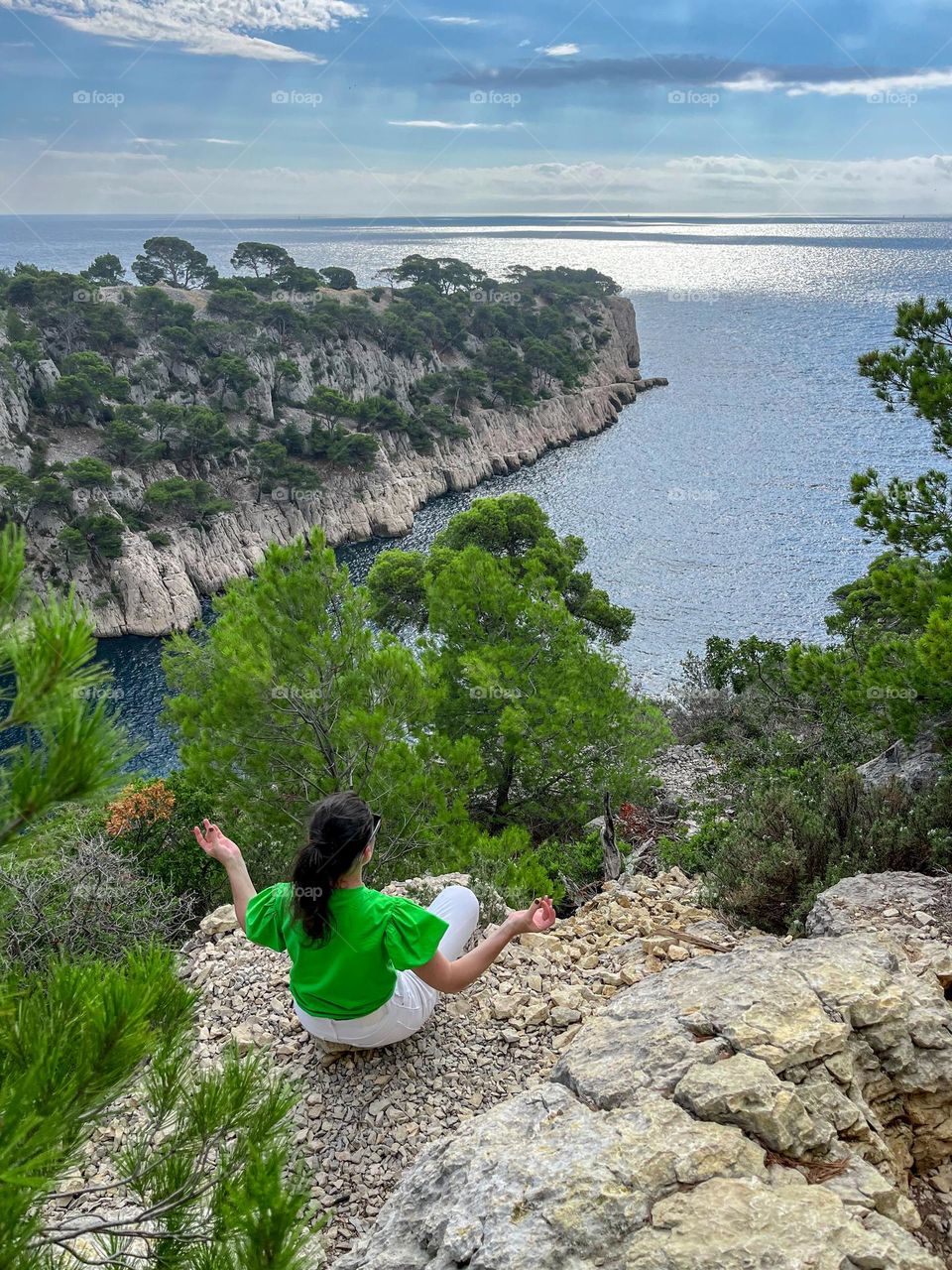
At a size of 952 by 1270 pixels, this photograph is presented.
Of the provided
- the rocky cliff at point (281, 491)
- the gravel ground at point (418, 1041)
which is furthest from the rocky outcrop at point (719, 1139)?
the rocky cliff at point (281, 491)

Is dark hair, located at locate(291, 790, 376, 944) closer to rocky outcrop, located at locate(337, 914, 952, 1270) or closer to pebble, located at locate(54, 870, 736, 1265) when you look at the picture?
pebble, located at locate(54, 870, 736, 1265)

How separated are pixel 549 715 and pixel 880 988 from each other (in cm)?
1089

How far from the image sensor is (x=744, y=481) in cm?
5844

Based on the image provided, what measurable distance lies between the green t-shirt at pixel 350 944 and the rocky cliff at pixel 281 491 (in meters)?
32.4

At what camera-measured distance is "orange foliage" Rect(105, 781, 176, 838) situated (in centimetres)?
1316

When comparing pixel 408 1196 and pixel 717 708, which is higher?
pixel 408 1196

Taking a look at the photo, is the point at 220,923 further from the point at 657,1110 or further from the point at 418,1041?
the point at 657,1110

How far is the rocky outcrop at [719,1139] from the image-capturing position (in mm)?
3107

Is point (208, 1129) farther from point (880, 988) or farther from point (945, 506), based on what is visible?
point (945, 506)

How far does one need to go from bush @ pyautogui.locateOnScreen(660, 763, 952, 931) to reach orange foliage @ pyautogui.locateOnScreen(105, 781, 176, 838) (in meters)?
8.52

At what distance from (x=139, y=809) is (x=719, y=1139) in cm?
1163

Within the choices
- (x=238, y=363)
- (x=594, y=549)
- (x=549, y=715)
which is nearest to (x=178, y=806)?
(x=549, y=715)

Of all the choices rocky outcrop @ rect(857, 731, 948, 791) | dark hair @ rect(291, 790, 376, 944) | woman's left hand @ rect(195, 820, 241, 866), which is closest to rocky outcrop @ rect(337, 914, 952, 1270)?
dark hair @ rect(291, 790, 376, 944)

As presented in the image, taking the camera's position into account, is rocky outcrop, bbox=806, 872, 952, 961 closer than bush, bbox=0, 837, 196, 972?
Yes
